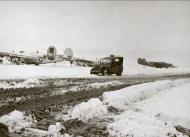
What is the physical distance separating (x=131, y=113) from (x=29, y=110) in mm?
3306

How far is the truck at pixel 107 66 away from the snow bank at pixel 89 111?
17816 millimetres

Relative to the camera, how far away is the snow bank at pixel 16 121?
7.25 metres

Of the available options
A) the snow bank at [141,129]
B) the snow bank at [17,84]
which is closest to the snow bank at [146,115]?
the snow bank at [141,129]

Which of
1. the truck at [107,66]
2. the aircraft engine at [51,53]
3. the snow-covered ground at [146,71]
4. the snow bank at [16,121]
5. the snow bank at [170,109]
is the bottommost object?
the snow-covered ground at [146,71]

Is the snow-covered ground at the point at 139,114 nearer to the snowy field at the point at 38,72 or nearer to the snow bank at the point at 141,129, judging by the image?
the snow bank at the point at 141,129

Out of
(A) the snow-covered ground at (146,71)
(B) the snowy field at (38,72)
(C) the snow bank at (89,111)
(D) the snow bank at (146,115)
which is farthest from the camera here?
(A) the snow-covered ground at (146,71)

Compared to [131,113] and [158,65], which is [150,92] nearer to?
[131,113]

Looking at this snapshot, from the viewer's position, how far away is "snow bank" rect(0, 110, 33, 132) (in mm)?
7254

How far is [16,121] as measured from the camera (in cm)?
769

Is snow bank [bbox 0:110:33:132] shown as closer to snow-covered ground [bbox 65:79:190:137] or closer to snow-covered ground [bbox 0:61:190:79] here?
snow-covered ground [bbox 65:79:190:137]

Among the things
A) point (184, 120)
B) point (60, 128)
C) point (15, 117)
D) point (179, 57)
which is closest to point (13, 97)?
point (15, 117)

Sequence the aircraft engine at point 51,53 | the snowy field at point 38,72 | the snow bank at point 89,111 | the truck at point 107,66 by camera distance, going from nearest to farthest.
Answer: the snow bank at point 89,111 < the snowy field at point 38,72 < the truck at point 107,66 < the aircraft engine at point 51,53

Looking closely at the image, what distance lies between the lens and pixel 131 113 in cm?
969

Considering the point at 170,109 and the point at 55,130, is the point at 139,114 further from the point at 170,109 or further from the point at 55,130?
the point at 55,130
